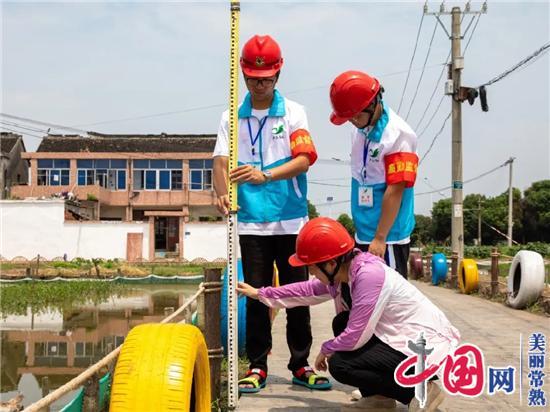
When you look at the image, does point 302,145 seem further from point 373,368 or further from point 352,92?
point 373,368

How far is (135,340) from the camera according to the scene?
237cm

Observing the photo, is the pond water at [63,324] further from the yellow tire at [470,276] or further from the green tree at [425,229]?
the green tree at [425,229]

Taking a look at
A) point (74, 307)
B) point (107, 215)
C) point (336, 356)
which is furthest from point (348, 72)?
point (107, 215)

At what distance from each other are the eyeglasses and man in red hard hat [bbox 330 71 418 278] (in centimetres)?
41

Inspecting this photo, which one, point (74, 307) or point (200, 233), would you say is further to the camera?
point (200, 233)

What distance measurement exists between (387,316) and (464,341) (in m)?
3.06

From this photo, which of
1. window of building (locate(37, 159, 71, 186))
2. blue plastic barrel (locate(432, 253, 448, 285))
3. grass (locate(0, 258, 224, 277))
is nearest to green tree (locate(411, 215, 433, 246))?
window of building (locate(37, 159, 71, 186))

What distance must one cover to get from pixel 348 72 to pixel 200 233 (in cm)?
2630

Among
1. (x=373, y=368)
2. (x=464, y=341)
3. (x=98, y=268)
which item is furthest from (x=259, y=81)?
(x=98, y=268)

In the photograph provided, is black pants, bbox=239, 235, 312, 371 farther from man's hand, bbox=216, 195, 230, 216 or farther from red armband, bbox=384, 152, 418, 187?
red armband, bbox=384, 152, 418, 187

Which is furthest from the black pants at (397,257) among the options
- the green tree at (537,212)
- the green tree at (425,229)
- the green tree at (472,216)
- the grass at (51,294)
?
the green tree at (425,229)

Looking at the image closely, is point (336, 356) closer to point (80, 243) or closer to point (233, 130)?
point (233, 130)

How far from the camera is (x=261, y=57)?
134 inches

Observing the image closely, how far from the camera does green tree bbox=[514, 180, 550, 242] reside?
156 ft
